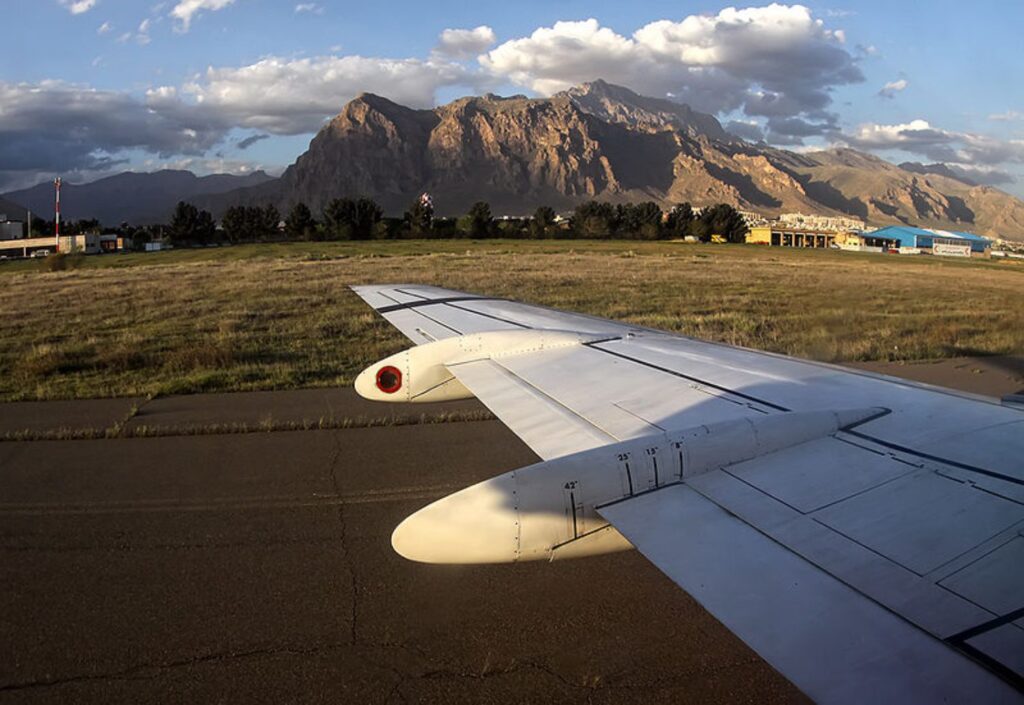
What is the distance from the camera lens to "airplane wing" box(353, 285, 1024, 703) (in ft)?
6.79

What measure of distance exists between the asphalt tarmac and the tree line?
7869cm

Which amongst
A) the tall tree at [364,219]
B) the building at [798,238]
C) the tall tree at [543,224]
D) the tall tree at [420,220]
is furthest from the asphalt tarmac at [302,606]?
the building at [798,238]

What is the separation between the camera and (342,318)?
18.8 m

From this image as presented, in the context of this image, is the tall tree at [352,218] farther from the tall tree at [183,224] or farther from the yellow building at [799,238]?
the yellow building at [799,238]

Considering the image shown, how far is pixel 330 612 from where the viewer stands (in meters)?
4.55

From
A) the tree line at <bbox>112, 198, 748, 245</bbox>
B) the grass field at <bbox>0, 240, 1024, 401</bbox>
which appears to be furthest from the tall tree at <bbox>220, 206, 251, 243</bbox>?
the grass field at <bbox>0, 240, 1024, 401</bbox>

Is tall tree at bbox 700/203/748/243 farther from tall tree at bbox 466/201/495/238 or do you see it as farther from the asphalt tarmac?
the asphalt tarmac

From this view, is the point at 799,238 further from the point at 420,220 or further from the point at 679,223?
the point at 420,220

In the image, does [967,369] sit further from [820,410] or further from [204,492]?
[204,492]

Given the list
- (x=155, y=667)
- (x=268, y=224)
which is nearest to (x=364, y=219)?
(x=268, y=224)

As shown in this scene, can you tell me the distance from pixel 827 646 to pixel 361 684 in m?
2.61

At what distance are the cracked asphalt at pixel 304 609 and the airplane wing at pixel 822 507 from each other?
4.15ft

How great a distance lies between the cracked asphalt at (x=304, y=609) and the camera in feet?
12.6

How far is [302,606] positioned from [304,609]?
0.05m
